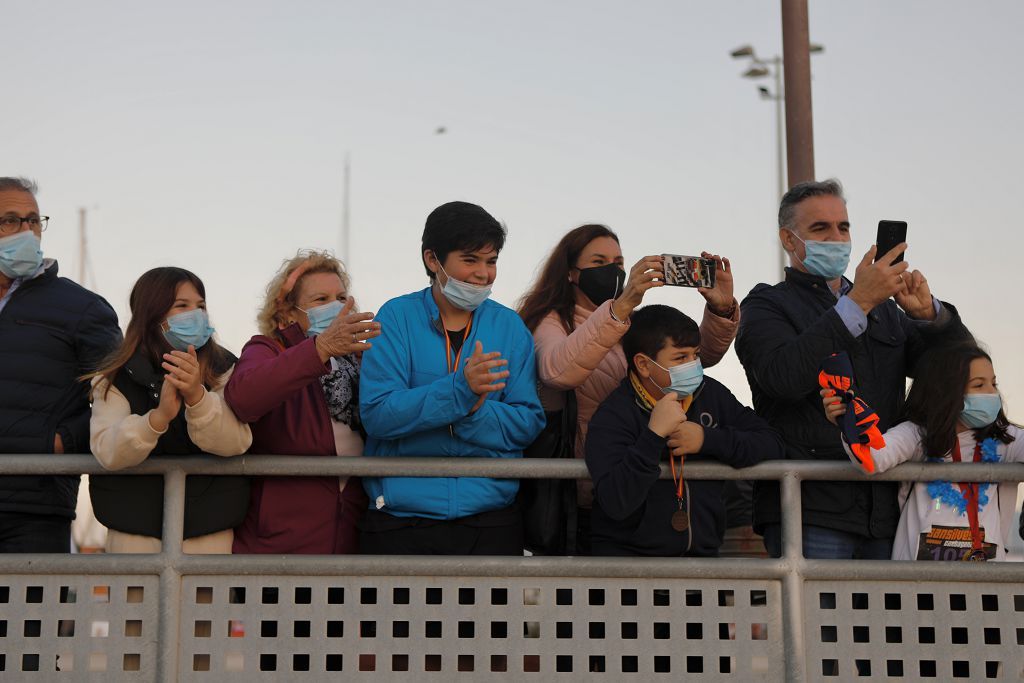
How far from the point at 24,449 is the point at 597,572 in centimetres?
235

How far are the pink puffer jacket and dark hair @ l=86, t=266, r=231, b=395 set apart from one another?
1.35m

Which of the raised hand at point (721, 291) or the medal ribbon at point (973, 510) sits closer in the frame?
the medal ribbon at point (973, 510)

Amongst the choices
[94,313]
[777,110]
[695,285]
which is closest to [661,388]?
[695,285]

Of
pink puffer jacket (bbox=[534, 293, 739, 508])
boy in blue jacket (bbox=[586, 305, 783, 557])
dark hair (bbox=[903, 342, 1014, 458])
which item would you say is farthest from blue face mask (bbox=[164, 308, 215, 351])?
dark hair (bbox=[903, 342, 1014, 458])

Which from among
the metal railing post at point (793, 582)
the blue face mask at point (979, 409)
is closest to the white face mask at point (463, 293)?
the metal railing post at point (793, 582)

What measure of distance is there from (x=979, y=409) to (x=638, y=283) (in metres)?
1.44

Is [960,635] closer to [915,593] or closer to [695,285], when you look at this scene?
[915,593]

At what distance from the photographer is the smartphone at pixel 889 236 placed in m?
4.92

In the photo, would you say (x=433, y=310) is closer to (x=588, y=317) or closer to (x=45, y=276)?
(x=588, y=317)

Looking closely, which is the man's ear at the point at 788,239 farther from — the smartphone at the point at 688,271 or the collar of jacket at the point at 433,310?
the collar of jacket at the point at 433,310

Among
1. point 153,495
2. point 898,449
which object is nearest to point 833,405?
point 898,449

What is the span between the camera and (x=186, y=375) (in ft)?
14.3

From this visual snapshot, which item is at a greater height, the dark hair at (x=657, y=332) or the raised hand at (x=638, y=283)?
the raised hand at (x=638, y=283)

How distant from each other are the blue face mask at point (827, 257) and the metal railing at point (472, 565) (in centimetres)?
107
